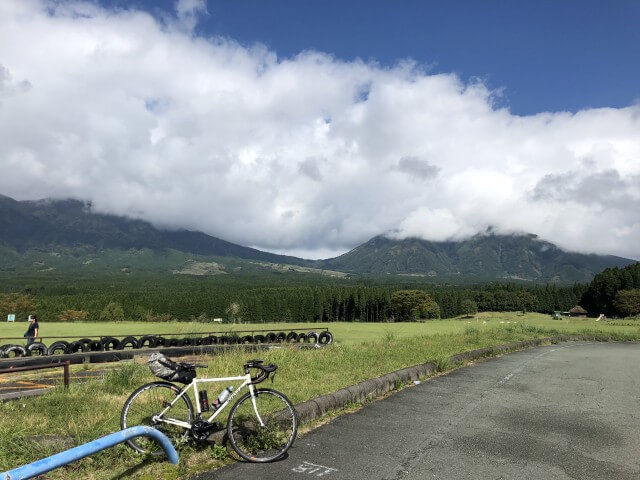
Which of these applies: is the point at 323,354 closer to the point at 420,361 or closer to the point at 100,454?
the point at 420,361

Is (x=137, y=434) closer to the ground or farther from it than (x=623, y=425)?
farther from it

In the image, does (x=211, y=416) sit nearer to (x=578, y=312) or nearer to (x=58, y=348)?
(x=58, y=348)

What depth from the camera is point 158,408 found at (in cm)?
588

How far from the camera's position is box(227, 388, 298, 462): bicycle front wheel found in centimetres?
574

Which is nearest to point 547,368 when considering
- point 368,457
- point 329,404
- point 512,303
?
point 329,404

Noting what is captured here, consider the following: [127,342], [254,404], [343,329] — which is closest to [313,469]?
[254,404]

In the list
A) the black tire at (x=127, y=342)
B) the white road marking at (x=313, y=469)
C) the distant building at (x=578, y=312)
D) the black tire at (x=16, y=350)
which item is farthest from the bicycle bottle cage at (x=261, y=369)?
the distant building at (x=578, y=312)

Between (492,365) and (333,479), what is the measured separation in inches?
421

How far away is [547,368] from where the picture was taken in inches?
544

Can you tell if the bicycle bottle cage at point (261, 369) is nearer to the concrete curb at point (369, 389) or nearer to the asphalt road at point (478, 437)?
the asphalt road at point (478, 437)

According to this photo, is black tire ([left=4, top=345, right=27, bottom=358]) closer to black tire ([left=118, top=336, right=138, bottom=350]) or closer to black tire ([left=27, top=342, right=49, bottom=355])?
black tire ([left=27, top=342, right=49, bottom=355])

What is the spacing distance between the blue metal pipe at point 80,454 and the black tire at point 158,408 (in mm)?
496

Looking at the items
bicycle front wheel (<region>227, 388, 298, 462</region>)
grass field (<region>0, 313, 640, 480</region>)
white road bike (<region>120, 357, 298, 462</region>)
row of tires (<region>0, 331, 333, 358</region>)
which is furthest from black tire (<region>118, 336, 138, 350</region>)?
bicycle front wheel (<region>227, 388, 298, 462</region>)

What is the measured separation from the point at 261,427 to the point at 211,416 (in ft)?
2.13
